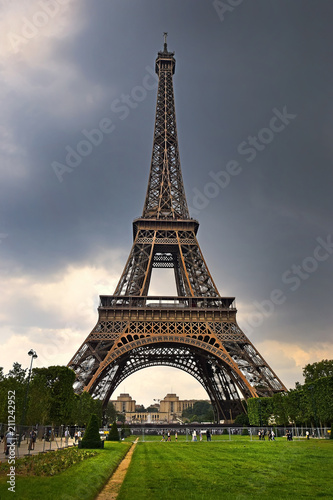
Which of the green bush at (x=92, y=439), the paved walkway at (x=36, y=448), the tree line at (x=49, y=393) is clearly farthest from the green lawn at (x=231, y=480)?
the tree line at (x=49, y=393)

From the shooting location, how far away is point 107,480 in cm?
1557

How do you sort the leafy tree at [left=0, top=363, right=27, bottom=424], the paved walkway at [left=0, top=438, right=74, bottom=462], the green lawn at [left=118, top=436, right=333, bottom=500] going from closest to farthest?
1. the green lawn at [left=118, top=436, right=333, bottom=500]
2. the paved walkway at [left=0, top=438, right=74, bottom=462]
3. the leafy tree at [left=0, top=363, right=27, bottom=424]

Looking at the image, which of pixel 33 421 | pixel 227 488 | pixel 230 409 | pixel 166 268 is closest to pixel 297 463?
pixel 227 488

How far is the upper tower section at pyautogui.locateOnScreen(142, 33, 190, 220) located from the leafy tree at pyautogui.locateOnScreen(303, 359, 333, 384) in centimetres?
3517

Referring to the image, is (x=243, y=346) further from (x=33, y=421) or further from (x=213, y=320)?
(x=33, y=421)

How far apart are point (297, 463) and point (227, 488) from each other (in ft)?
28.3

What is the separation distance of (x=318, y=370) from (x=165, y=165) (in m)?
45.0

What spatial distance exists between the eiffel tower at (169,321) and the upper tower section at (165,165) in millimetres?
173

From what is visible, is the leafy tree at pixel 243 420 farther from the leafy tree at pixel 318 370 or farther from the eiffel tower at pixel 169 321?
the leafy tree at pixel 318 370

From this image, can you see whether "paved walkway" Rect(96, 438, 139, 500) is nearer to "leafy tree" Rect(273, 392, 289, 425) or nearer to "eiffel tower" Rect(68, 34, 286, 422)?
"eiffel tower" Rect(68, 34, 286, 422)

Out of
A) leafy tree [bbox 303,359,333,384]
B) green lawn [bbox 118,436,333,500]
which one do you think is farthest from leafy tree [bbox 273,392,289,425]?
green lawn [bbox 118,436,333,500]

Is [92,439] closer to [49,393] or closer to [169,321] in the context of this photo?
[49,393]

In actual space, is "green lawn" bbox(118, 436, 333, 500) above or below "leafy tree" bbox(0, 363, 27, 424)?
below

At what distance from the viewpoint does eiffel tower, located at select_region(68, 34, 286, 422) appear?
46.4 metres
